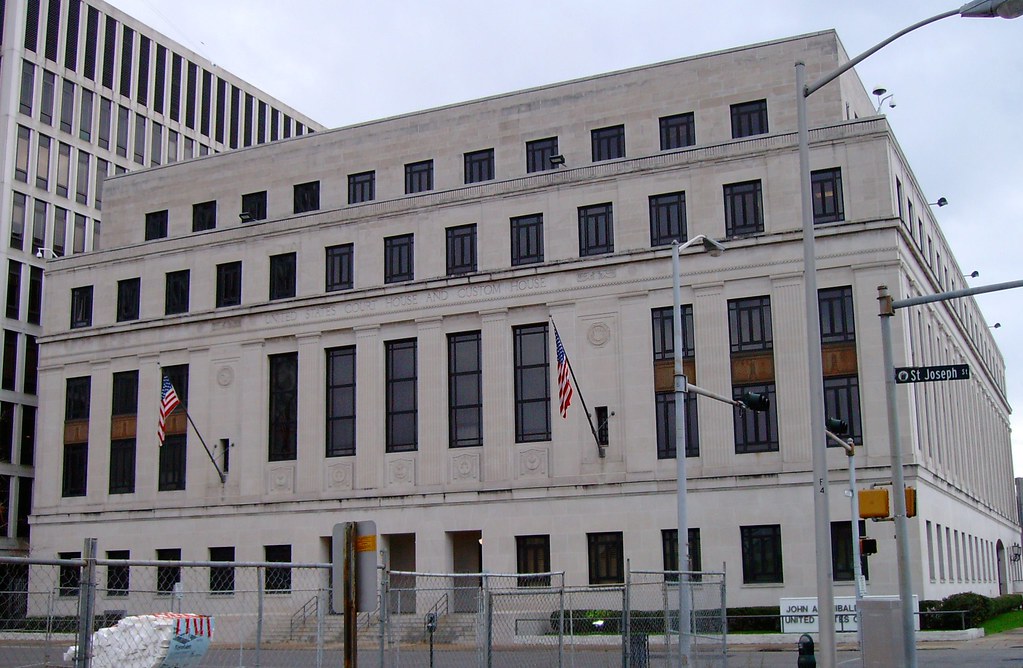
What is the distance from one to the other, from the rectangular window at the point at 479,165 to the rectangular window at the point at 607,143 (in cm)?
475

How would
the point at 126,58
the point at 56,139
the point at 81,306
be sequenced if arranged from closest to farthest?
the point at 81,306 → the point at 56,139 → the point at 126,58

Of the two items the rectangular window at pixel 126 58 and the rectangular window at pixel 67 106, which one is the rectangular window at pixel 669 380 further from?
the rectangular window at pixel 126 58

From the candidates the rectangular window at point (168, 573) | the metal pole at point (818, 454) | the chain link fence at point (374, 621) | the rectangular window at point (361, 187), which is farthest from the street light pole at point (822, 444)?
the rectangular window at point (168, 573)

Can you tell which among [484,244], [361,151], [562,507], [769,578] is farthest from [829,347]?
[361,151]

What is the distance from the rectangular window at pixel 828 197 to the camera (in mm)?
43469

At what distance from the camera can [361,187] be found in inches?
2126

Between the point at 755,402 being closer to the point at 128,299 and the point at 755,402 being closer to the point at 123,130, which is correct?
the point at 128,299

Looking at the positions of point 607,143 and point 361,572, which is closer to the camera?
point 361,572

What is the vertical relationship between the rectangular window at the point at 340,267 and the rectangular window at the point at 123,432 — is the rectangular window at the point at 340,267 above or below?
above

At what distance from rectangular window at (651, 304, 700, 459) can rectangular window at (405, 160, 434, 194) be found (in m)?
13.2

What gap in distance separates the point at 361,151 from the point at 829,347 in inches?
929

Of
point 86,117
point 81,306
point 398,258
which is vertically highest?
point 86,117

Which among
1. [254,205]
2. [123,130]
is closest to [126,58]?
[123,130]

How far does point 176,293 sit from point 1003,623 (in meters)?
39.3
